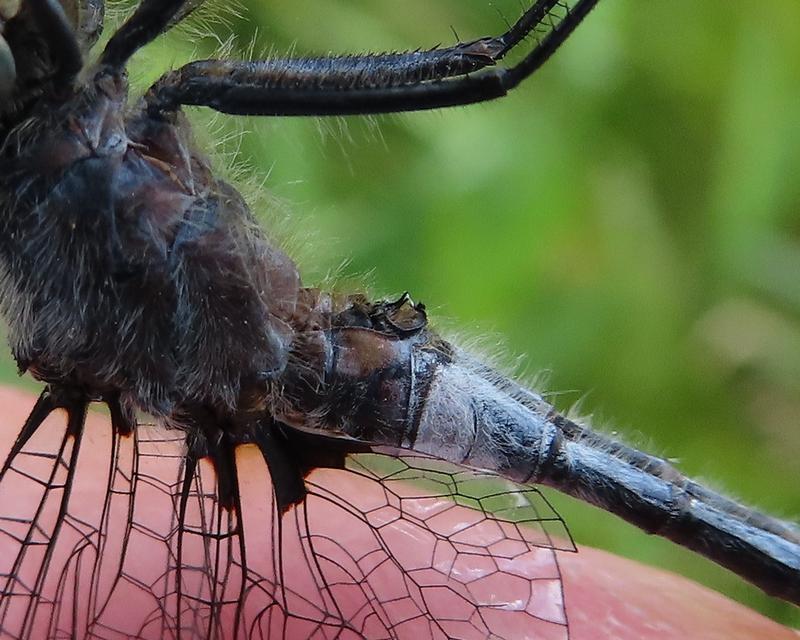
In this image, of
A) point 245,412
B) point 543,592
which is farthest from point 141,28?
point 543,592

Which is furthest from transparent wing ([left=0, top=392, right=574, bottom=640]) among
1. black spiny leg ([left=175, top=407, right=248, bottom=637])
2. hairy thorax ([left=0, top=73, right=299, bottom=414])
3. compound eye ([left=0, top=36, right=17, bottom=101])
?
compound eye ([left=0, top=36, right=17, bottom=101])

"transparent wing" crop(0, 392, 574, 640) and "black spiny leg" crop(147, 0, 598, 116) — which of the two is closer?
"black spiny leg" crop(147, 0, 598, 116)

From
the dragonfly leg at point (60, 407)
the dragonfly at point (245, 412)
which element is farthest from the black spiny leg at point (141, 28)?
the dragonfly leg at point (60, 407)

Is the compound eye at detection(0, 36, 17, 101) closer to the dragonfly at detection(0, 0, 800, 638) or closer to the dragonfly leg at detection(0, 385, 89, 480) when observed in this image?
the dragonfly at detection(0, 0, 800, 638)

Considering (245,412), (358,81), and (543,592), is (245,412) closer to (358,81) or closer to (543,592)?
(358,81)

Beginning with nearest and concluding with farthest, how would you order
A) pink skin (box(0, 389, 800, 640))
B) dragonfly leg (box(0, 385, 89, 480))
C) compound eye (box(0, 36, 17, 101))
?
compound eye (box(0, 36, 17, 101)) < dragonfly leg (box(0, 385, 89, 480)) < pink skin (box(0, 389, 800, 640))

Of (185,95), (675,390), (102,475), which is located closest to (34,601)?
(102,475)
